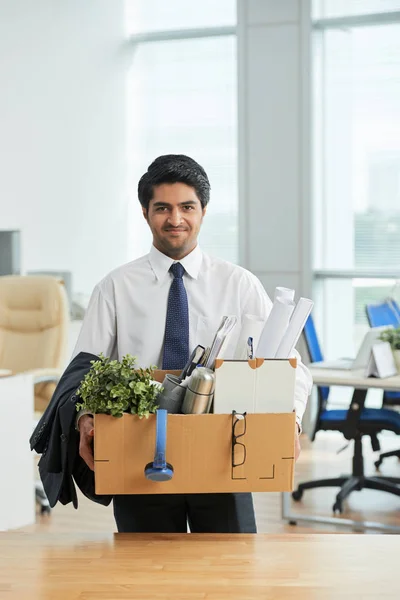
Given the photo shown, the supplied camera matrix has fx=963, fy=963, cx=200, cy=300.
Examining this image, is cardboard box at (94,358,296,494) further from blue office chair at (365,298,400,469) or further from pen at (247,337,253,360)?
blue office chair at (365,298,400,469)

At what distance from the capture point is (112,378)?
1896 millimetres

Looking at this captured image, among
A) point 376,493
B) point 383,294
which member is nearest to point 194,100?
point 383,294

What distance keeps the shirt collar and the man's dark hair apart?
131 mm

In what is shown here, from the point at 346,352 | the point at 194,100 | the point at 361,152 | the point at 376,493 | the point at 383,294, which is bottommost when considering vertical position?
the point at 376,493

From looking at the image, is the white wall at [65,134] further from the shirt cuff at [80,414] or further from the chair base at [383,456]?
the shirt cuff at [80,414]

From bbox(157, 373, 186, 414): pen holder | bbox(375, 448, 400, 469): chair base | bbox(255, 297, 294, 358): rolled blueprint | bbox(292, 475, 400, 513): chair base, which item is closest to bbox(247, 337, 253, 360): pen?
bbox(255, 297, 294, 358): rolled blueprint

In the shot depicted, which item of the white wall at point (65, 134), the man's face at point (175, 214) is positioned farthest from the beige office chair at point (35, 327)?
the man's face at point (175, 214)

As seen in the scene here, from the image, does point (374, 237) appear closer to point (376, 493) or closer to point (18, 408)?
point (376, 493)

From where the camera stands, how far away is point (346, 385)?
4.83 m

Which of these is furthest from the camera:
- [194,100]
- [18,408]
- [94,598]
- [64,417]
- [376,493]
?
[194,100]

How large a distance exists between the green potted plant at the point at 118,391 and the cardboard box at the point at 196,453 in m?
0.02

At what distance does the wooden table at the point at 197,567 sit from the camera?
1710mm

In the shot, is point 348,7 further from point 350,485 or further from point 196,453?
point 196,453

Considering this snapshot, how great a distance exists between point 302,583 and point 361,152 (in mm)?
6038
